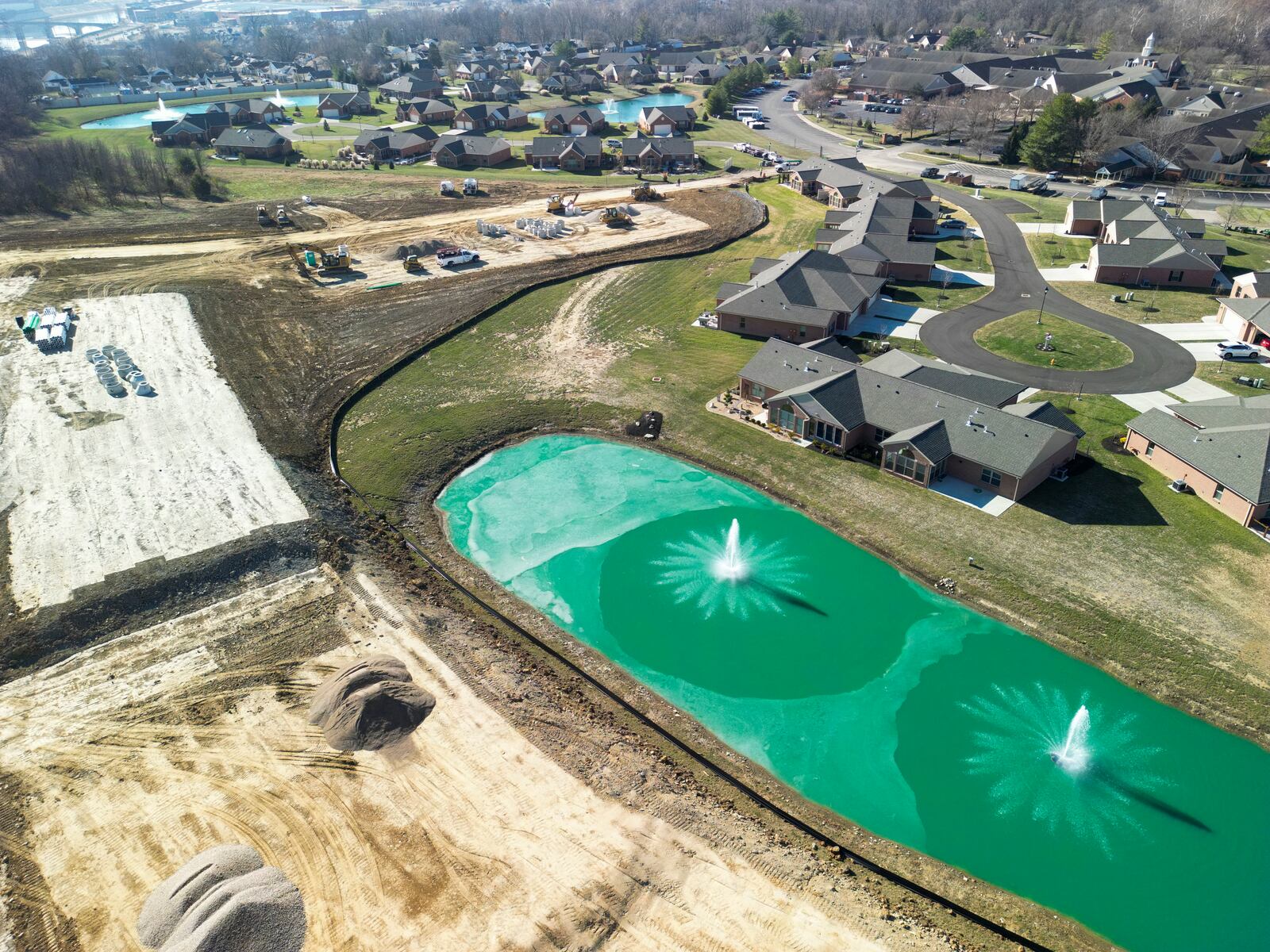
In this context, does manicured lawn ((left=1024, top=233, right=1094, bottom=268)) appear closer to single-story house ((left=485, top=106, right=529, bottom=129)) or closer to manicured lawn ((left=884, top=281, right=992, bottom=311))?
manicured lawn ((left=884, top=281, right=992, bottom=311))

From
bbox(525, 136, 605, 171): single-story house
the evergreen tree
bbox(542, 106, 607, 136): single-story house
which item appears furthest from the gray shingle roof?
bbox(542, 106, 607, 136): single-story house

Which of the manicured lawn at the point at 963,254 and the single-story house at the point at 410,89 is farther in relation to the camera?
the single-story house at the point at 410,89

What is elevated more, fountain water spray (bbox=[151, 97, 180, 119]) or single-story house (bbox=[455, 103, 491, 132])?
single-story house (bbox=[455, 103, 491, 132])

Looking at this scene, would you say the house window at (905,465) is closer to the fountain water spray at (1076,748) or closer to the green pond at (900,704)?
the green pond at (900,704)

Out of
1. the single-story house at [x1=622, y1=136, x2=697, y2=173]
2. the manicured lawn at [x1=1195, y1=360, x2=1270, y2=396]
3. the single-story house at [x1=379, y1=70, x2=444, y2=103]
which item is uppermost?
the single-story house at [x1=379, y1=70, x2=444, y2=103]

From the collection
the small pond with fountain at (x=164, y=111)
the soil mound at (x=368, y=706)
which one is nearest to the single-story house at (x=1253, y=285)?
the soil mound at (x=368, y=706)

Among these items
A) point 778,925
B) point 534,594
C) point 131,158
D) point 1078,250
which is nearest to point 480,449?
point 534,594

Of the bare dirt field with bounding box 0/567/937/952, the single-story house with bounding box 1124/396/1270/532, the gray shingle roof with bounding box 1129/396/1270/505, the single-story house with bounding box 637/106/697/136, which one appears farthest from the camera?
the single-story house with bounding box 637/106/697/136
